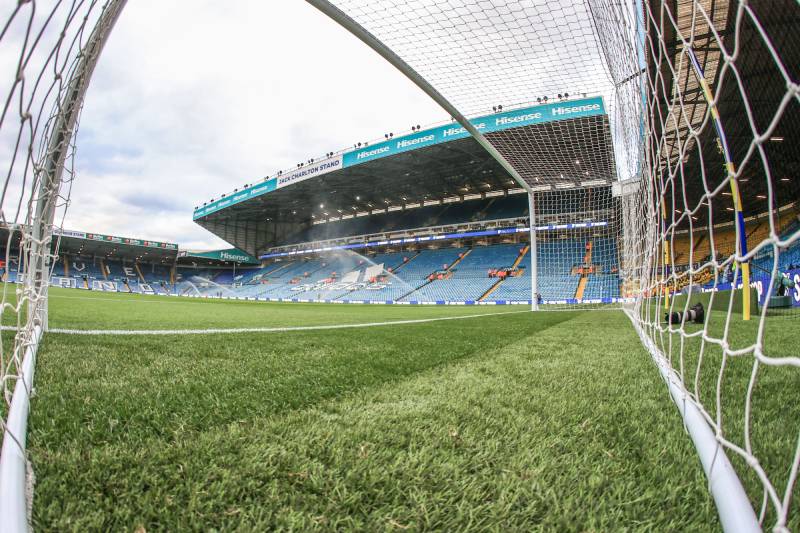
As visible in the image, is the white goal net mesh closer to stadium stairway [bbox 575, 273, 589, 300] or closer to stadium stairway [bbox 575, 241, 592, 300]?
stadium stairway [bbox 575, 241, 592, 300]

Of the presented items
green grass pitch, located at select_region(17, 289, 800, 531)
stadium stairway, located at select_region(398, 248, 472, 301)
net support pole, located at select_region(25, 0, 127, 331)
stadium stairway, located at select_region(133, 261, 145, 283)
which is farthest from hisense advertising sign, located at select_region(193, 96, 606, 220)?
stadium stairway, located at select_region(133, 261, 145, 283)

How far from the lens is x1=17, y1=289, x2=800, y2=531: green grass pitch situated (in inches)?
24.1

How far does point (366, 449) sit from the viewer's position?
840mm

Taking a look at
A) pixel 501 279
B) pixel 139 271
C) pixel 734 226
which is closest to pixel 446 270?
pixel 501 279

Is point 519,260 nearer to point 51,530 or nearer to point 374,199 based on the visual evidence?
point 374,199

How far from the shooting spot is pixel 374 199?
26.2m

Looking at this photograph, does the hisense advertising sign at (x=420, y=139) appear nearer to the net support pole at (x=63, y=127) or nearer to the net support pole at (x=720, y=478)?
the net support pole at (x=63, y=127)

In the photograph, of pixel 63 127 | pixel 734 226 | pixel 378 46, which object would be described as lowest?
pixel 63 127

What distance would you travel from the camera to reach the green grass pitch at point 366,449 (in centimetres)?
61

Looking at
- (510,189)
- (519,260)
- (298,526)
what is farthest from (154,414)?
(510,189)

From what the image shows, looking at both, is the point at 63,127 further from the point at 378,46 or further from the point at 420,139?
the point at 420,139

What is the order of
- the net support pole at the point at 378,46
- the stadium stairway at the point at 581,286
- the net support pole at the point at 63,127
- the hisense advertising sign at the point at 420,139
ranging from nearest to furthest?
the net support pole at the point at 63,127 → the net support pole at the point at 378,46 → the hisense advertising sign at the point at 420,139 → the stadium stairway at the point at 581,286

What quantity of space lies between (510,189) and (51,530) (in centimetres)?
2539

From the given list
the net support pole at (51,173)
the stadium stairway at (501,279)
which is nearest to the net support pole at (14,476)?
the net support pole at (51,173)
